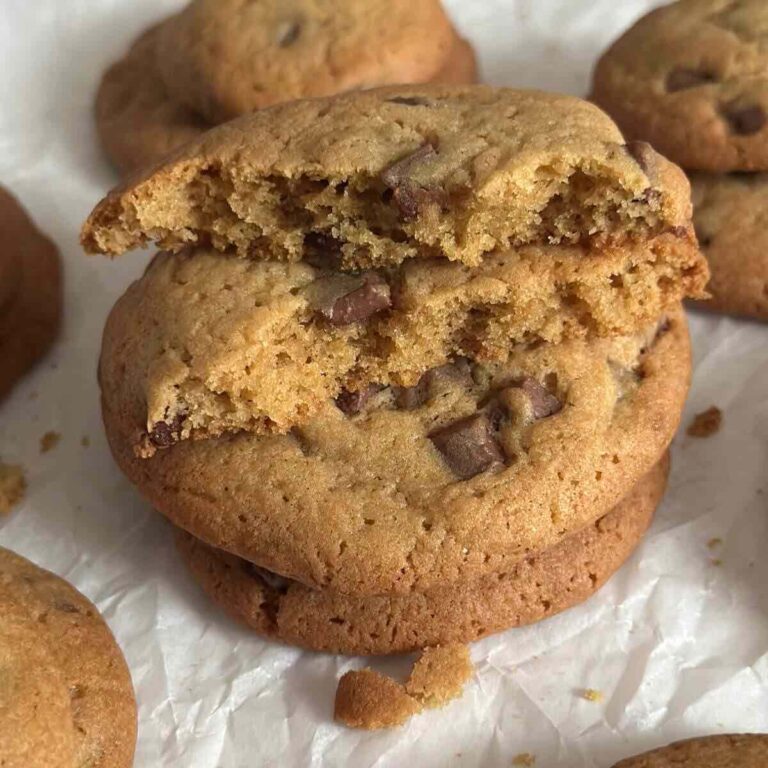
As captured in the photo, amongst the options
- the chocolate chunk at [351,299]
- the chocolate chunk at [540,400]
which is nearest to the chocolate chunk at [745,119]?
the chocolate chunk at [540,400]

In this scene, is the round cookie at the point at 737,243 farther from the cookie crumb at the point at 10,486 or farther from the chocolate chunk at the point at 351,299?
the cookie crumb at the point at 10,486

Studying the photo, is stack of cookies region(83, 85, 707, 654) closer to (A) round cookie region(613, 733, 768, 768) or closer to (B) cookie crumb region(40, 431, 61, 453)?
(A) round cookie region(613, 733, 768, 768)

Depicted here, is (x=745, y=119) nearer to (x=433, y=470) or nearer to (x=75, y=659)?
(x=433, y=470)

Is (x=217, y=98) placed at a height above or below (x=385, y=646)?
above

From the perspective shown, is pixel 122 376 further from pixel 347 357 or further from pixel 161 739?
pixel 161 739

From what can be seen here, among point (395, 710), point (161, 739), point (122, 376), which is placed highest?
point (122, 376)

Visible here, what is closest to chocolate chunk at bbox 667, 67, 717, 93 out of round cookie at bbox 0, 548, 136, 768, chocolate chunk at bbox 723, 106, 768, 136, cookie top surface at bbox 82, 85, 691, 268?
chocolate chunk at bbox 723, 106, 768, 136

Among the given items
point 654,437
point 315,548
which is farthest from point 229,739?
point 654,437
